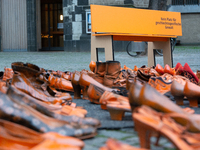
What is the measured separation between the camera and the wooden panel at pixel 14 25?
14.4 metres

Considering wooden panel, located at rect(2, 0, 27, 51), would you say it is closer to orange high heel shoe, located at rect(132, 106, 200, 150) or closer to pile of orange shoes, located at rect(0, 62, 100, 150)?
pile of orange shoes, located at rect(0, 62, 100, 150)

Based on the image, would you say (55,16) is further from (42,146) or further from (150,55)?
(42,146)

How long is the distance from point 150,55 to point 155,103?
13.7ft

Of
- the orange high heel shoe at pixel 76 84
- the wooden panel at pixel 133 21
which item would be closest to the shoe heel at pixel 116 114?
the orange high heel shoe at pixel 76 84

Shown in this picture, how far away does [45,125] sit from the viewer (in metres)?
1.06

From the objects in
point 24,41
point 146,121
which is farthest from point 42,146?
point 24,41

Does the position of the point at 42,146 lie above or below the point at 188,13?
below

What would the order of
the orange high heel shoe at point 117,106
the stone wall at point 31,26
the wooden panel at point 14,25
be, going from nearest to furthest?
the orange high heel shoe at point 117,106 → the stone wall at point 31,26 → the wooden panel at point 14,25

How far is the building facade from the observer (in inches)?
472

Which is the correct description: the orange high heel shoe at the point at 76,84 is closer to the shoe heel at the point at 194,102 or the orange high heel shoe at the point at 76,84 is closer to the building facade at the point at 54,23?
the shoe heel at the point at 194,102

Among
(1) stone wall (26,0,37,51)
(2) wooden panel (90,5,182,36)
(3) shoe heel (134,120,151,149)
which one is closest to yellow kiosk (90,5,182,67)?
(2) wooden panel (90,5,182,36)

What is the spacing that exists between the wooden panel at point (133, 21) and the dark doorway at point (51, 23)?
12041 millimetres

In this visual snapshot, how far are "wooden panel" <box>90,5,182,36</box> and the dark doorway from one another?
39.5ft

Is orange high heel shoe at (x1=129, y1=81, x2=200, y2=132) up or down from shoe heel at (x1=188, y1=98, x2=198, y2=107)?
up
